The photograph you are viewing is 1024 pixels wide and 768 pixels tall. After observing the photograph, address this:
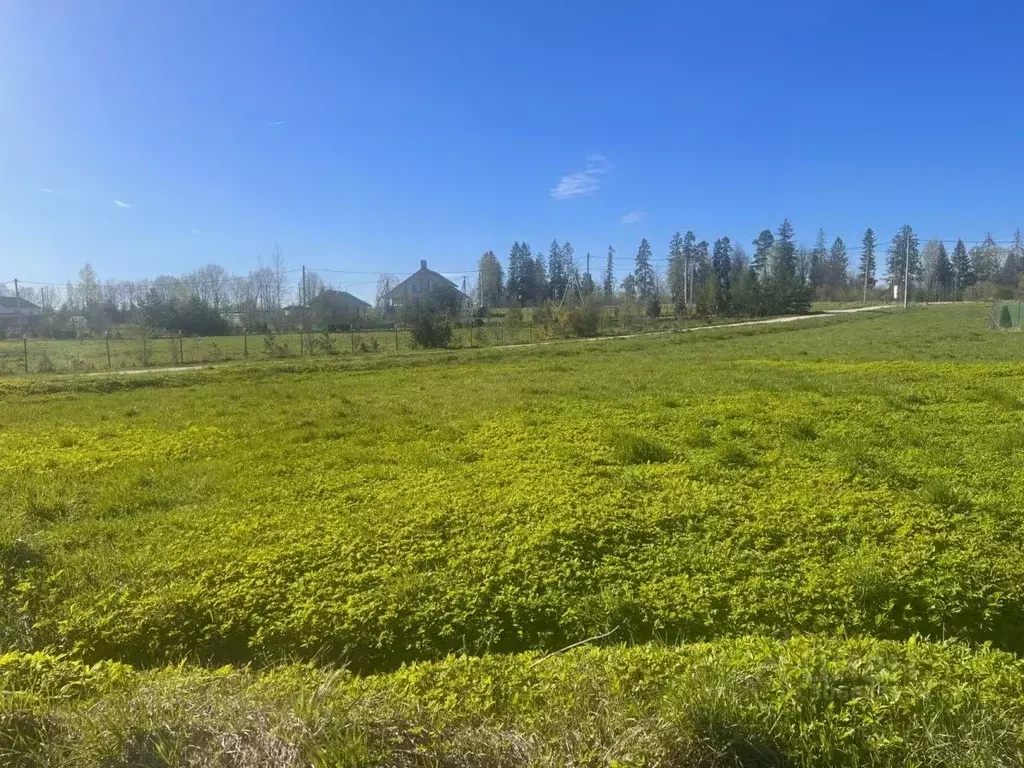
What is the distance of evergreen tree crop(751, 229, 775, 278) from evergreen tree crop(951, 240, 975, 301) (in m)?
28.6

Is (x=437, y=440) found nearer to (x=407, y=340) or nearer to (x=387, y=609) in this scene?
(x=387, y=609)

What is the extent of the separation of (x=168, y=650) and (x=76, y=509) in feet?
9.89

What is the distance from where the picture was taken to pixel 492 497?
5.29 m

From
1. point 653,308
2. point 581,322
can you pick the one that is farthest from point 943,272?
point 581,322

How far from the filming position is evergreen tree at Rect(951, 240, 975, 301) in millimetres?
98062

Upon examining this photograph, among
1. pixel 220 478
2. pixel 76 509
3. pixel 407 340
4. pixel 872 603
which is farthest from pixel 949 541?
pixel 407 340

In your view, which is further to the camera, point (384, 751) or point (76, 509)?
point (76, 509)

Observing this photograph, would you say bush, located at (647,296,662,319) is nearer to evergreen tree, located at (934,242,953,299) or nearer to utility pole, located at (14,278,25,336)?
utility pole, located at (14,278,25,336)

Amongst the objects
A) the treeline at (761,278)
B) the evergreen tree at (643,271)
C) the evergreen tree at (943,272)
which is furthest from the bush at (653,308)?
the evergreen tree at (943,272)

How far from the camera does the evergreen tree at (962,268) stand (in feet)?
322

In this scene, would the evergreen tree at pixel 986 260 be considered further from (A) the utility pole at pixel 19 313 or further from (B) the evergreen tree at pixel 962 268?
(A) the utility pole at pixel 19 313

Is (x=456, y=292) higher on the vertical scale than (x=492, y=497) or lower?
higher

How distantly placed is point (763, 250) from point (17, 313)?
300ft

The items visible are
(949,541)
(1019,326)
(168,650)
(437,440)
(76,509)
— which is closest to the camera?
(168,650)
